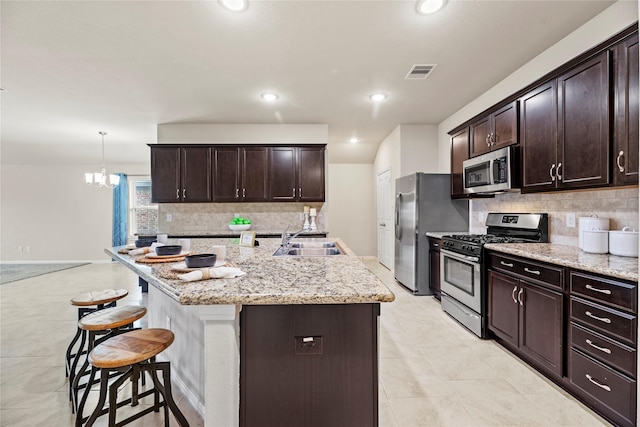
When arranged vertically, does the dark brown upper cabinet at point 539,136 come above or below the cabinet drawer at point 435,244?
above

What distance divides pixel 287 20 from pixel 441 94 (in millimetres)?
2293

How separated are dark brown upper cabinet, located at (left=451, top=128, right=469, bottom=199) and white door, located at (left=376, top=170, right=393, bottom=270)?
1832 millimetres

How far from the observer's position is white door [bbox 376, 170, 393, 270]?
19.2 ft

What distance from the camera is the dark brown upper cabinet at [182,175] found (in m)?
4.75

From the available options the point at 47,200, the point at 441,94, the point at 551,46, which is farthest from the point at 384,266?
the point at 47,200

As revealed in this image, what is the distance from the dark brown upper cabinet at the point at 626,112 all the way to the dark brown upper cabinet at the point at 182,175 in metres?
4.65

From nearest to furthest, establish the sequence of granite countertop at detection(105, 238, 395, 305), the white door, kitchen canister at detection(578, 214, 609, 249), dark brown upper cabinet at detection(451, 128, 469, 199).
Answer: granite countertop at detection(105, 238, 395, 305)
kitchen canister at detection(578, 214, 609, 249)
dark brown upper cabinet at detection(451, 128, 469, 199)
the white door

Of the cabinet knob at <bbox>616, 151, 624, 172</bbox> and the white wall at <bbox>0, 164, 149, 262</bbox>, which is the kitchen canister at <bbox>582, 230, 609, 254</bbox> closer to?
the cabinet knob at <bbox>616, 151, 624, 172</bbox>

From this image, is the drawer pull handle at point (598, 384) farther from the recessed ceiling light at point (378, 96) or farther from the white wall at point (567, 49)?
the recessed ceiling light at point (378, 96)

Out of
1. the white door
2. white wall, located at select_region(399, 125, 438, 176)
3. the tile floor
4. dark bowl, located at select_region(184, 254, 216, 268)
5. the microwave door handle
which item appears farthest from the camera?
the white door

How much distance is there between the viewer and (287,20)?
2254 millimetres

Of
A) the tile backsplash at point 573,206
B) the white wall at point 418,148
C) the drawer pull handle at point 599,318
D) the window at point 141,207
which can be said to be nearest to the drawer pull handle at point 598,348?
the drawer pull handle at point 599,318

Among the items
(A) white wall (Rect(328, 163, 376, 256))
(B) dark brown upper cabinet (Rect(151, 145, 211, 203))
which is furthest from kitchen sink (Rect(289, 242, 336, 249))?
(A) white wall (Rect(328, 163, 376, 256))

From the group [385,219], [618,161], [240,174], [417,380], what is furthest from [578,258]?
[385,219]
